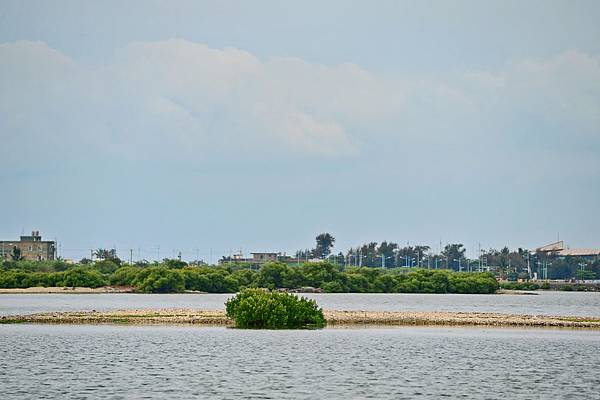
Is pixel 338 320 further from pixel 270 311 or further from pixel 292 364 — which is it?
pixel 292 364

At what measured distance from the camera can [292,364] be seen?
63.8m

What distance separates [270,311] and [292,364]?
2752 cm

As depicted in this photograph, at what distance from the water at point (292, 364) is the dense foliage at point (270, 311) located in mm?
2444

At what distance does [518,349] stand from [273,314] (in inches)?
948

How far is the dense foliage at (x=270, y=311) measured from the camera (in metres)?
91.3

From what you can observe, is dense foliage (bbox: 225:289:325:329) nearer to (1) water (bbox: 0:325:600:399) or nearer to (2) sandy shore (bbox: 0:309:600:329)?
(1) water (bbox: 0:325:600:399)

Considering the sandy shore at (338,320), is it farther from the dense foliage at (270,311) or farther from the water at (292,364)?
the water at (292,364)

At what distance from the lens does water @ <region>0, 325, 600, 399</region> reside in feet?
170

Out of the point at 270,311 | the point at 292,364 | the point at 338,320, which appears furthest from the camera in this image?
the point at 338,320

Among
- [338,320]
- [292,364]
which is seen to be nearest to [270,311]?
[338,320]

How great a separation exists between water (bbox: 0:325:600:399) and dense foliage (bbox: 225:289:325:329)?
8.02 ft

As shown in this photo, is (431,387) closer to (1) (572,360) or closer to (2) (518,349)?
(1) (572,360)

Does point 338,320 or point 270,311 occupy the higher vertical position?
point 270,311

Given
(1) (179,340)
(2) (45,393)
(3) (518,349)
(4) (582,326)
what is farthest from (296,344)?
(4) (582,326)
